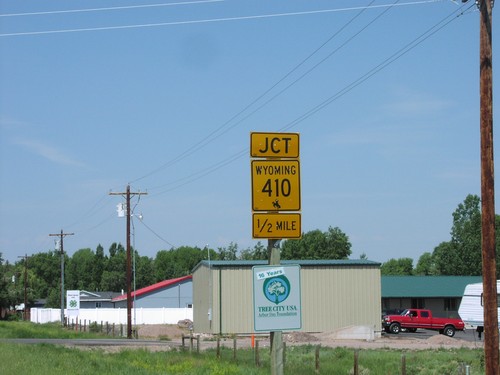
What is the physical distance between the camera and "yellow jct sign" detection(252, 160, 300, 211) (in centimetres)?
1057

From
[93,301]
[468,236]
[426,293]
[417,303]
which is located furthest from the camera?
[93,301]

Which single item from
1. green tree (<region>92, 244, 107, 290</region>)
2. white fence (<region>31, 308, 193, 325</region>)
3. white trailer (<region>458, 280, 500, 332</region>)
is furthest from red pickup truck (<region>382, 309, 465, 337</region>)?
green tree (<region>92, 244, 107, 290</region>)

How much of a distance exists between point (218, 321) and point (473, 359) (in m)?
28.1

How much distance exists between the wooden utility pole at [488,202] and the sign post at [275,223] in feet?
26.0

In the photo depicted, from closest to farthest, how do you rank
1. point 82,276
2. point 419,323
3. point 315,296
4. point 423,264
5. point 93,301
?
1. point 419,323
2. point 315,296
3. point 93,301
4. point 423,264
5. point 82,276

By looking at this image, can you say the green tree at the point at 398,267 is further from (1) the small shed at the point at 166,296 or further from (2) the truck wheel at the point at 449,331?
(2) the truck wheel at the point at 449,331

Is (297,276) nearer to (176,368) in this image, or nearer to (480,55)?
(480,55)

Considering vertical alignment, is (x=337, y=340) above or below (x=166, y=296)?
below

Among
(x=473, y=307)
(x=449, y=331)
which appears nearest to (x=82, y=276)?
(x=449, y=331)

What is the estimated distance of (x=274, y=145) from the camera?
10.8 m

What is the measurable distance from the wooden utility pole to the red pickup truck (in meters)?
43.9

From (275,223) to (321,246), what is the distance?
395 ft

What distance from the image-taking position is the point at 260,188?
10.6m

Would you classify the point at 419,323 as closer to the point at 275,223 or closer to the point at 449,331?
the point at 449,331
